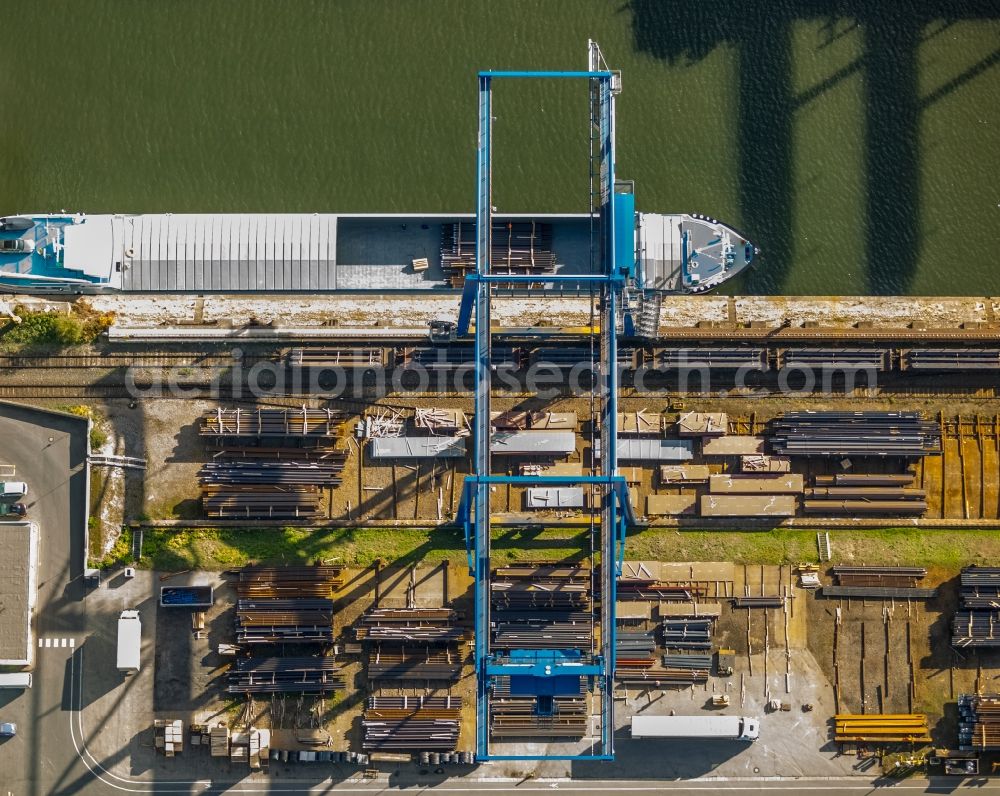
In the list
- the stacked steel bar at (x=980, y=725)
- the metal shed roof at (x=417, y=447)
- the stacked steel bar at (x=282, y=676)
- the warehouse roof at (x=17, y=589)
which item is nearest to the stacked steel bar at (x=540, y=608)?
the metal shed roof at (x=417, y=447)

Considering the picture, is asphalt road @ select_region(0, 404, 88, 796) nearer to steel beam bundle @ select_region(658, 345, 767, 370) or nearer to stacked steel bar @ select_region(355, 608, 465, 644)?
stacked steel bar @ select_region(355, 608, 465, 644)

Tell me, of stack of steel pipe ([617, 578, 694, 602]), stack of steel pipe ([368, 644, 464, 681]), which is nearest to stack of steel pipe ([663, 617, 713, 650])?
stack of steel pipe ([617, 578, 694, 602])

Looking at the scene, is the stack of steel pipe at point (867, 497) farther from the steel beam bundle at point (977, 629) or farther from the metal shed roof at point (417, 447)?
the metal shed roof at point (417, 447)

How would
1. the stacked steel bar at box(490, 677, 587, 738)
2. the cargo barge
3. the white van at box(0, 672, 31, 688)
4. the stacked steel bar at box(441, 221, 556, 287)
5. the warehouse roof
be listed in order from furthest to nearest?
the stacked steel bar at box(441, 221, 556, 287)
the cargo barge
the warehouse roof
the white van at box(0, 672, 31, 688)
the stacked steel bar at box(490, 677, 587, 738)

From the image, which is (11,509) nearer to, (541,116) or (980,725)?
(541,116)

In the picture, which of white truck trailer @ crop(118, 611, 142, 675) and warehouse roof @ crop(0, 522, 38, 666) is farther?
warehouse roof @ crop(0, 522, 38, 666)

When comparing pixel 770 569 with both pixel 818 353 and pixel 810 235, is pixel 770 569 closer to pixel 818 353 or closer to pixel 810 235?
pixel 818 353
